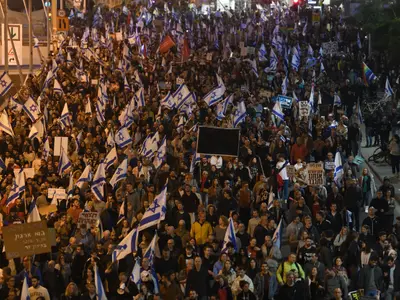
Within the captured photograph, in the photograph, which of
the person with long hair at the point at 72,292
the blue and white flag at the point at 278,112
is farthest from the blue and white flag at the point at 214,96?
the person with long hair at the point at 72,292

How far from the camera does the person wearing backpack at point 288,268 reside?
1686cm

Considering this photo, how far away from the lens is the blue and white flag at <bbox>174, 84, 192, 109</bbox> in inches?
1140

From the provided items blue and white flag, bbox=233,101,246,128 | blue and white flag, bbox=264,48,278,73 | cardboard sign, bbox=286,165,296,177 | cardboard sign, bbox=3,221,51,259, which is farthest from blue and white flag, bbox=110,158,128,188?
blue and white flag, bbox=264,48,278,73

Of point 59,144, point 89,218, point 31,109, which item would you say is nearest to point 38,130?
point 31,109

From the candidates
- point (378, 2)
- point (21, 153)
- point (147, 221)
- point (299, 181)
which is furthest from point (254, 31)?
point (147, 221)

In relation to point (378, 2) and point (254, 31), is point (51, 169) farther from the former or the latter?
point (378, 2)

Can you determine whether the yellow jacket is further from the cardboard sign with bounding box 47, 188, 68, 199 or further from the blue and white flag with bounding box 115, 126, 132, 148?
the blue and white flag with bounding box 115, 126, 132, 148

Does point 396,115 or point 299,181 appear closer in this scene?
point 299,181

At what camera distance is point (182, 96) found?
28953 millimetres

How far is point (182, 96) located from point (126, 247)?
1184 cm

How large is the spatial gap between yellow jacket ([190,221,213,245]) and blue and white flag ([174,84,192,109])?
10217mm

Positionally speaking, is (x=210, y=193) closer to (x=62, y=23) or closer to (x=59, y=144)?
(x=59, y=144)

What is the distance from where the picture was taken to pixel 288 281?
16422 millimetres

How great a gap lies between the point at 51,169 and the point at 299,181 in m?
5.16
